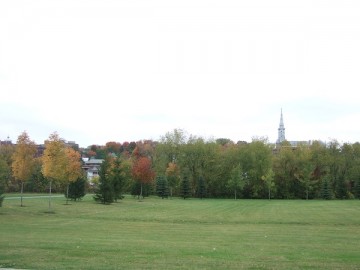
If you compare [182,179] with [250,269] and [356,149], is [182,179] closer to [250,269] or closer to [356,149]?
[356,149]

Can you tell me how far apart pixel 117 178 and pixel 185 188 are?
82.6 feet

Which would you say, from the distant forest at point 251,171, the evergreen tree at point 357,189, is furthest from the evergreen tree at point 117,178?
the evergreen tree at point 357,189

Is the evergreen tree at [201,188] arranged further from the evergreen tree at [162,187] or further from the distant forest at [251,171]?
the evergreen tree at [162,187]

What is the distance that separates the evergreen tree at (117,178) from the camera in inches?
2360

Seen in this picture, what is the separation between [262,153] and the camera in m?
90.6

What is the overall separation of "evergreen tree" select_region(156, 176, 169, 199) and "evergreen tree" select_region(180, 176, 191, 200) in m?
3.07

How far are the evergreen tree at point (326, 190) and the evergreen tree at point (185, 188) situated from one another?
27841 millimetres

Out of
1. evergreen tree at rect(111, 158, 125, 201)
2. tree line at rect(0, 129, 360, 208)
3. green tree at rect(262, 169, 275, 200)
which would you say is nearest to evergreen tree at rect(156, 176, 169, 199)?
tree line at rect(0, 129, 360, 208)

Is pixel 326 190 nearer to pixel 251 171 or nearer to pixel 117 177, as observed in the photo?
pixel 251 171

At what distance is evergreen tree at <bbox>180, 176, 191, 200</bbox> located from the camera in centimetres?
8338

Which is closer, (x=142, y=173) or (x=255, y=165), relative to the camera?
(x=142, y=173)

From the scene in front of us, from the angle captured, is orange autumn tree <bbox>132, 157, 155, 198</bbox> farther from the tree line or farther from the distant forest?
the distant forest

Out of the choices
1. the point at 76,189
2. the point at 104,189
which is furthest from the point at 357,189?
the point at 76,189

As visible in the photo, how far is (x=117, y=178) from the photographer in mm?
60719
